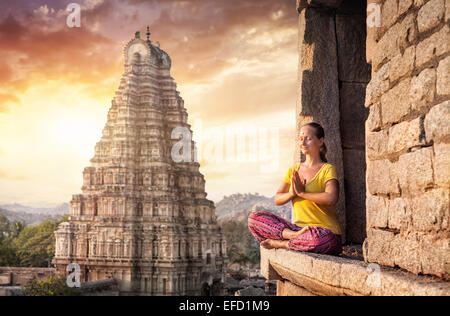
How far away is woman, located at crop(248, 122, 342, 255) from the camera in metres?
3.85

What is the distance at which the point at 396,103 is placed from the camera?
302 centimetres

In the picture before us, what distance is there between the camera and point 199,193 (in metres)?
33.5

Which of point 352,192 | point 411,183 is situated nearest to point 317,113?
point 352,192

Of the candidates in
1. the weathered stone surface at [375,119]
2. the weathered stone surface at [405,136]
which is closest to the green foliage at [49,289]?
the weathered stone surface at [375,119]

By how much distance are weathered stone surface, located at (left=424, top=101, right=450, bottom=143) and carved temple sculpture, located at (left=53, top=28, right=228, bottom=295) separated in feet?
91.7

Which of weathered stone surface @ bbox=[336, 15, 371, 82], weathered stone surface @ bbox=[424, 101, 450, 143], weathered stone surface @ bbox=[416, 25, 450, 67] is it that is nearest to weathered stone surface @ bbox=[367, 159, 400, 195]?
weathered stone surface @ bbox=[424, 101, 450, 143]

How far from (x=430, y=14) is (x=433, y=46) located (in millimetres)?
184

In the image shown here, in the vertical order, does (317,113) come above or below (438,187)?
above

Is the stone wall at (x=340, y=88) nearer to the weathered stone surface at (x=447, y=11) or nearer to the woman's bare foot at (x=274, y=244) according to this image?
the woman's bare foot at (x=274, y=244)

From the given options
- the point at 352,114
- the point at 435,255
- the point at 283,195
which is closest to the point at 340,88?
the point at 352,114

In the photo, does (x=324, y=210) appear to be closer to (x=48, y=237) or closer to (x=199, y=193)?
(x=199, y=193)

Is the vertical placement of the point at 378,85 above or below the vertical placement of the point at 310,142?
above

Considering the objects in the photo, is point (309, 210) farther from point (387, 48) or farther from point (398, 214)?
point (387, 48)

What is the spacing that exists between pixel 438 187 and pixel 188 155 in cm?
3232
